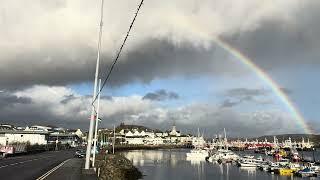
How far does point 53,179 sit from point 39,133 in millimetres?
167225

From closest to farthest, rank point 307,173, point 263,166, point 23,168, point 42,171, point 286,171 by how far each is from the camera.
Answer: point 42,171
point 23,168
point 307,173
point 286,171
point 263,166

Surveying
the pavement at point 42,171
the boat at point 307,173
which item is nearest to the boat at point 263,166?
the boat at point 307,173

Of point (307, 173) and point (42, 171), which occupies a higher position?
point (42, 171)

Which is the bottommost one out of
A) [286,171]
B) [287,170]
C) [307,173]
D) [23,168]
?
[286,171]

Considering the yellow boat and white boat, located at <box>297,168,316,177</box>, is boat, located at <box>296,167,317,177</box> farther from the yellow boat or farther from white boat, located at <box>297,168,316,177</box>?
the yellow boat

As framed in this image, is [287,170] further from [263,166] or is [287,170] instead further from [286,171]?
[263,166]

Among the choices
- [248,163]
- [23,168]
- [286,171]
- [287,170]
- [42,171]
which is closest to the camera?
[42,171]

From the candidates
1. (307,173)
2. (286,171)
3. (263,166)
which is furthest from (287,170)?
(263,166)

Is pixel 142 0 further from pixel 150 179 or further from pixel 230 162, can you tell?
pixel 230 162

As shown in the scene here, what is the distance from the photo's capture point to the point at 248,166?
481 ft

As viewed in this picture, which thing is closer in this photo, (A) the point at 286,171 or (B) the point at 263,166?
(A) the point at 286,171

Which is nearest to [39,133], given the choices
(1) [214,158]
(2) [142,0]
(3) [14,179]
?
(1) [214,158]

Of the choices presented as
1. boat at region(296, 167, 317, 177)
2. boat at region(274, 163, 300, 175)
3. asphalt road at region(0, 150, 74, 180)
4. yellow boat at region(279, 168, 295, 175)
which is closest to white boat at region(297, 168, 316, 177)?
boat at region(296, 167, 317, 177)

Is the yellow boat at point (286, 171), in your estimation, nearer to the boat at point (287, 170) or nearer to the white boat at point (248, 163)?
the boat at point (287, 170)
